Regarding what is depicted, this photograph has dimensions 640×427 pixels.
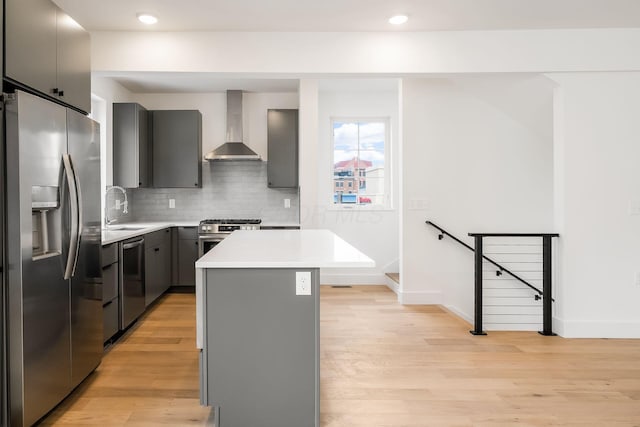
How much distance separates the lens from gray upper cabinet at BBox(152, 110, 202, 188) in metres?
5.40

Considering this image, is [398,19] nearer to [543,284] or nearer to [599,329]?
[543,284]

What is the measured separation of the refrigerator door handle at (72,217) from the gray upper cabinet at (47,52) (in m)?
0.39

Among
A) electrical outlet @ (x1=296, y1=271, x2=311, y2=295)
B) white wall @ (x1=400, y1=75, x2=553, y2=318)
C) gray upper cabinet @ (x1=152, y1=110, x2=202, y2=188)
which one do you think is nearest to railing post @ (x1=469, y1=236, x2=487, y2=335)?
white wall @ (x1=400, y1=75, x2=553, y2=318)

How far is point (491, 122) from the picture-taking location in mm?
4676

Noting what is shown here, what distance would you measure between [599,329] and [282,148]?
379cm

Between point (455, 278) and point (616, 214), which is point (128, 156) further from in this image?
point (616, 214)

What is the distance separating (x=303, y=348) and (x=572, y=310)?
8.87ft

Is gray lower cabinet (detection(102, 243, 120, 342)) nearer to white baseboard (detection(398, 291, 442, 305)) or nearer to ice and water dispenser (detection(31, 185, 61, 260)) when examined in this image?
ice and water dispenser (detection(31, 185, 61, 260))

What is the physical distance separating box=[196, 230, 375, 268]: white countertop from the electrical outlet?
7 centimetres

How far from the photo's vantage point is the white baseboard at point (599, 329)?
3592 mm

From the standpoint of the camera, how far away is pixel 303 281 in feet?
6.73

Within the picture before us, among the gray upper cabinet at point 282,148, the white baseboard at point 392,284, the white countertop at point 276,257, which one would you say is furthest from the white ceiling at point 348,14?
the white baseboard at point 392,284

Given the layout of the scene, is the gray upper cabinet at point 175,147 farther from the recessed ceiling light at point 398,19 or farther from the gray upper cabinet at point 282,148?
the recessed ceiling light at point 398,19

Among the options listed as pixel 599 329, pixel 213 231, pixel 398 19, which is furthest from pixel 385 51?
pixel 599 329
